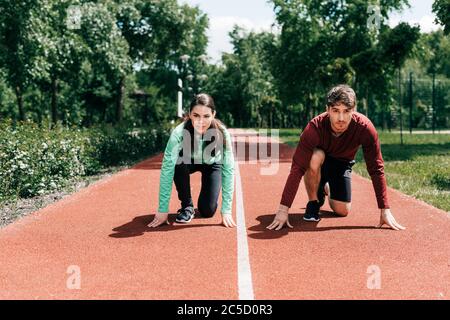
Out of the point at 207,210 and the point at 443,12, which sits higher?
the point at 443,12

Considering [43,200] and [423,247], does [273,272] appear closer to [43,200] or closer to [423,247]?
[423,247]

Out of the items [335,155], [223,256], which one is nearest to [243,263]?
[223,256]

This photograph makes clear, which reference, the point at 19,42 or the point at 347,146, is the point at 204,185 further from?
the point at 19,42

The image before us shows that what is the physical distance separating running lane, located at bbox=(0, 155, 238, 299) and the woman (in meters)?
0.22

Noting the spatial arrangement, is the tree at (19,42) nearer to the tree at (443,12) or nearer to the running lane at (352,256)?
the running lane at (352,256)

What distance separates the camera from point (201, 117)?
258 inches

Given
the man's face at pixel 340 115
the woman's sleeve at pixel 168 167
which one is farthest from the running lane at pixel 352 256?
the man's face at pixel 340 115

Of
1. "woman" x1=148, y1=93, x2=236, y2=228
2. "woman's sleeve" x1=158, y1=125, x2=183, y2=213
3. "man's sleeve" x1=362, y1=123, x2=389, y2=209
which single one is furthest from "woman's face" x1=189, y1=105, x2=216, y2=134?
"man's sleeve" x1=362, y1=123, x2=389, y2=209

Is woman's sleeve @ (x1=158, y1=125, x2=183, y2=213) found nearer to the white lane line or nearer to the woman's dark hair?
the woman's dark hair

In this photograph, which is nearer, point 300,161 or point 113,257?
point 113,257

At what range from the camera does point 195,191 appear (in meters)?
10.6

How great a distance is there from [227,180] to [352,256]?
2055mm
